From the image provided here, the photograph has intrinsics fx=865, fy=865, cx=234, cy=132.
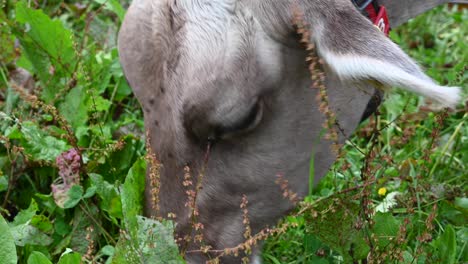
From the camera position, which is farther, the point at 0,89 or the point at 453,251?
the point at 0,89

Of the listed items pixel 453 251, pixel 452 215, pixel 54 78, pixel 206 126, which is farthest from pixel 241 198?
pixel 54 78

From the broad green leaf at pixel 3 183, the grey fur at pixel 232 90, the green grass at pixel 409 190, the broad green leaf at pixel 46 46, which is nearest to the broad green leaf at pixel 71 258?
the grey fur at pixel 232 90

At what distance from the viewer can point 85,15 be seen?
16.2 ft

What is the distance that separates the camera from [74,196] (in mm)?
3158

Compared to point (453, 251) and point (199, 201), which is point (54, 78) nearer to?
point (199, 201)

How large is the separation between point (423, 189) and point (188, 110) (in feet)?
3.78

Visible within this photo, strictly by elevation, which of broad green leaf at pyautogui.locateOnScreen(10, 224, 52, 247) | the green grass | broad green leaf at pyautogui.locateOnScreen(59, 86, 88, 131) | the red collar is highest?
the red collar

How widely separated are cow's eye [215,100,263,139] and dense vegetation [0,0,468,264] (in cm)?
22

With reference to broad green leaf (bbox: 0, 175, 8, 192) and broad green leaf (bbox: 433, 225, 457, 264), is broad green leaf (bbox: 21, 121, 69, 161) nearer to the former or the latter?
broad green leaf (bbox: 0, 175, 8, 192)

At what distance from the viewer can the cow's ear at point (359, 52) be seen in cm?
230

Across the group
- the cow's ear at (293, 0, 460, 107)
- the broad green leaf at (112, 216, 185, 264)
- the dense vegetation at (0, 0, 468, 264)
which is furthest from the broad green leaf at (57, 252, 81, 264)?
the cow's ear at (293, 0, 460, 107)

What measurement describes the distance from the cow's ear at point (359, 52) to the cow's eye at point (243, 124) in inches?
10.2

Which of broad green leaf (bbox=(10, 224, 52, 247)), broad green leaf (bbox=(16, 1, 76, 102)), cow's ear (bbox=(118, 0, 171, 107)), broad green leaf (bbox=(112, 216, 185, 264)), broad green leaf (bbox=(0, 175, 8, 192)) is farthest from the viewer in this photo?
broad green leaf (bbox=(16, 1, 76, 102))

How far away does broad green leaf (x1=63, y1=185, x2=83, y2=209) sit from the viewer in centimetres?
315
